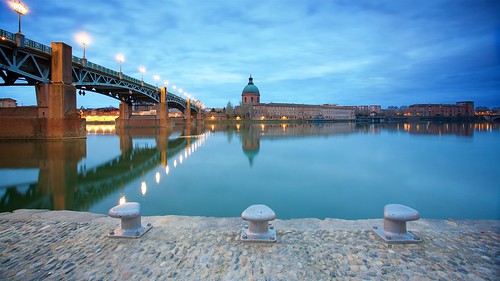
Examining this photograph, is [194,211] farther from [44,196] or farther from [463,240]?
[463,240]

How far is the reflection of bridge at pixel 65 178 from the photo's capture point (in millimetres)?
10711

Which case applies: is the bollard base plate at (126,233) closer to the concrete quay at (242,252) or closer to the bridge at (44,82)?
the concrete quay at (242,252)

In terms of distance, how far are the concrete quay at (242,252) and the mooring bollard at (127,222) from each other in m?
0.15

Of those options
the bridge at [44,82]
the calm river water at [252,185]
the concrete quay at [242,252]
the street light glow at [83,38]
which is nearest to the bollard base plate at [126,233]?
the concrete quay at [242,252]

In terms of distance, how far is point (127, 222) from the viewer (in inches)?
240

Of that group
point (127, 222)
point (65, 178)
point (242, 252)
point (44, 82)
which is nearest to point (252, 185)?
point (127, 222)

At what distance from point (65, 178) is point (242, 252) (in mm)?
13056

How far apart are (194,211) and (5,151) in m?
22.2

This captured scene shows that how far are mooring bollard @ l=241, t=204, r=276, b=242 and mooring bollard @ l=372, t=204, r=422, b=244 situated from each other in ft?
7.33

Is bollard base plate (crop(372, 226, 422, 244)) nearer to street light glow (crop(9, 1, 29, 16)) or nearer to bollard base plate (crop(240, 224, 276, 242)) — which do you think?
bollard base plate (crop(240, 224, 276, 242))

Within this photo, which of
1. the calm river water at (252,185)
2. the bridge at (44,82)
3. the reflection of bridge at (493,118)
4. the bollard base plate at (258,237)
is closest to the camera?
the bollard base plate at (258,237)

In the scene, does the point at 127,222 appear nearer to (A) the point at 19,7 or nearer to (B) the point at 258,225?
(B) the point at 258,225

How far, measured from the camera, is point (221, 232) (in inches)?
245

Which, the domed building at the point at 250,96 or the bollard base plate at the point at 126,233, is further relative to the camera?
the domed building at the point at 250,96
